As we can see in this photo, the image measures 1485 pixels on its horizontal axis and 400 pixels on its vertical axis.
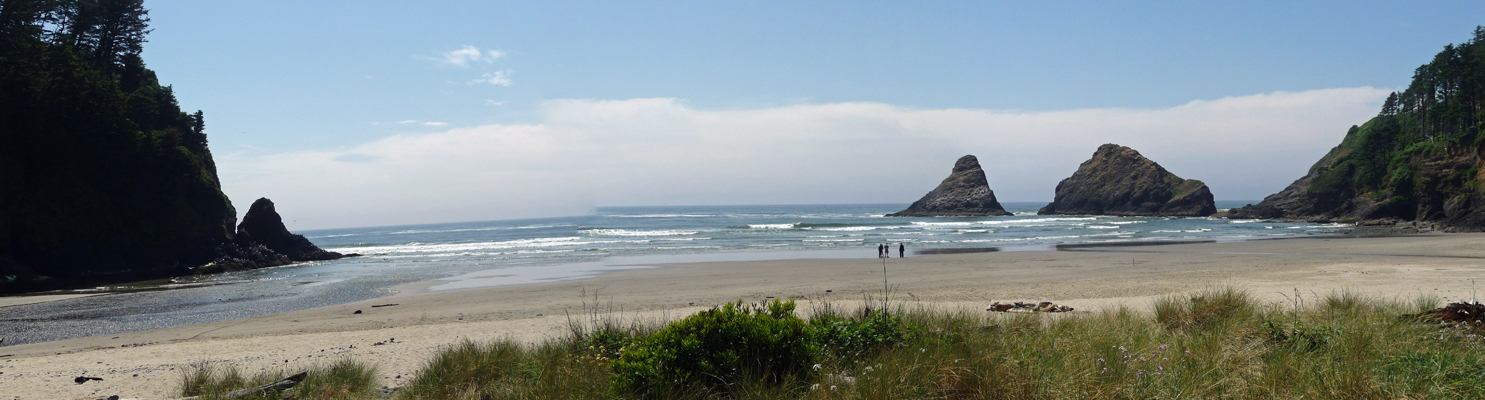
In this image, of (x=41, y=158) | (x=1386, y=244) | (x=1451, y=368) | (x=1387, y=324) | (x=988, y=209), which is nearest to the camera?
(x=1451, y=368)

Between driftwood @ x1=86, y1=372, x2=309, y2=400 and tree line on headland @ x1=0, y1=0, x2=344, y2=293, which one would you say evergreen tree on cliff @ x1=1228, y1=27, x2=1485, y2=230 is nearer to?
driftwood @ x1=86, y1=372, x2=309, y2=400

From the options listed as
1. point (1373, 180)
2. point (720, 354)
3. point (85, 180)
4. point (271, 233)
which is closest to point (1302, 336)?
point (720, 354)

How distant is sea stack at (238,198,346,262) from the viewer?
131 ft

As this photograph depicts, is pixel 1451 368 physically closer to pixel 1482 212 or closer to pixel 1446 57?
pixel 1482 212

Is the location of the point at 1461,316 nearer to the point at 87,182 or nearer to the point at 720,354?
the point at 720,354

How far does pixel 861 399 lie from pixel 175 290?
28535 millimetres

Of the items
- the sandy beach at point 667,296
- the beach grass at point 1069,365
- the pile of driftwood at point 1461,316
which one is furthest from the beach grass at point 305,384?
the pile of driftwood at point 1461,316

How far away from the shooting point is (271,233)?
40406 mm

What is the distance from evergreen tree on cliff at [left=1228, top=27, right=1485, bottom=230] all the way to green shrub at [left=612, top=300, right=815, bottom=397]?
5823 cm

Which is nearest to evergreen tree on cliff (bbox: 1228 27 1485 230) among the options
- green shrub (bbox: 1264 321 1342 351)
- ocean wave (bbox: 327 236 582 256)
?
green shrub (bbox: 1264 321 1342 351)

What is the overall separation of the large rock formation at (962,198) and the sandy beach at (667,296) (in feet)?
250

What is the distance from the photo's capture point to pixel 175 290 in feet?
76.3

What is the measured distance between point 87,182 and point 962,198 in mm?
104649

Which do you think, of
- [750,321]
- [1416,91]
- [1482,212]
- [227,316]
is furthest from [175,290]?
[1416,91]
